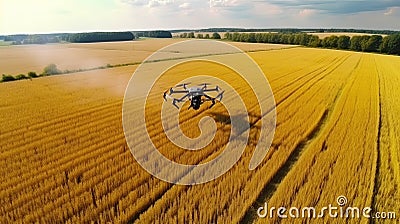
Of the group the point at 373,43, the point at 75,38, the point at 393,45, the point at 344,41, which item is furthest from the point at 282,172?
the point at 75,38

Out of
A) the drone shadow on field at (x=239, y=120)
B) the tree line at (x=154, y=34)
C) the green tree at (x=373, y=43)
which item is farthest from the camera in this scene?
the tree line at (x=154, y=34)

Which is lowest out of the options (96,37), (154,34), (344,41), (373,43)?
(373,43)

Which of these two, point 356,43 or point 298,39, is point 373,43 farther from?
point 298,39

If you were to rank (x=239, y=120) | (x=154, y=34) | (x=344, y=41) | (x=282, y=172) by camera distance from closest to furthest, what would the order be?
1. (x=282, y=172)
2. (x=239, y=120)
3. (x=344, y=41)
4. (x=154, y=34)

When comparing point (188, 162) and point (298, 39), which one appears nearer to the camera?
point (188, 162)

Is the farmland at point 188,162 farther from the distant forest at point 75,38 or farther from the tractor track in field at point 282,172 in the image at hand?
the distant forest at point 75,38

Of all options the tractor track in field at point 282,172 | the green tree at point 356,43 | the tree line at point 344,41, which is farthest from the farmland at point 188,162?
the green tree at point 356,43

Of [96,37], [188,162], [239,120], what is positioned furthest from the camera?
[96,37]

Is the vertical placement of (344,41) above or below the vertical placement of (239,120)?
above
